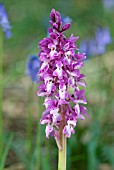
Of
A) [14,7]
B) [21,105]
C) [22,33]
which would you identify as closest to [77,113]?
[21,105]

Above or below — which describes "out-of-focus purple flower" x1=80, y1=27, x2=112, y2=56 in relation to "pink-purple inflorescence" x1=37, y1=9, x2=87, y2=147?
above

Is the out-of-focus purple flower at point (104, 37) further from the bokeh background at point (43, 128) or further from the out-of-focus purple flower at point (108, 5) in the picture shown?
the out-of-focus purple flower at point (108, 5)

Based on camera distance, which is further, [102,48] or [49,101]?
[102,48]

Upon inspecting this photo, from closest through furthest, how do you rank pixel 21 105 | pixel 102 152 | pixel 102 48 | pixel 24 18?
pixel 102 152 → pixel 102 48 → pixel 21 105 → pixel 24 18

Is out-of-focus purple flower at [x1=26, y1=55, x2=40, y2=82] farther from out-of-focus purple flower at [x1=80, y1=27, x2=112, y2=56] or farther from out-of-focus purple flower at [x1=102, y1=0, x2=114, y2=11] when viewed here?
out-of-focus purple flower at [x1=102, y1=0, x2=114, y2=11]

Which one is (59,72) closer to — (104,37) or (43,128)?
(43,128)

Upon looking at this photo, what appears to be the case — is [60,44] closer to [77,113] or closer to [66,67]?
[66,67]

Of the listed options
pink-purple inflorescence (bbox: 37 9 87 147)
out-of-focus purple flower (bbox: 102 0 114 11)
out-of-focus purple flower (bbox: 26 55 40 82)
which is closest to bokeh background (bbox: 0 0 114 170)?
out-of-focus purple flower (bbox: 26 55 40 82)

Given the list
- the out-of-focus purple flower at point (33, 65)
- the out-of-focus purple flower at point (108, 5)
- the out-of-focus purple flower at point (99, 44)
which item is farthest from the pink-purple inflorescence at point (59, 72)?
the out-of-focus purple flower at point (108, 5)
